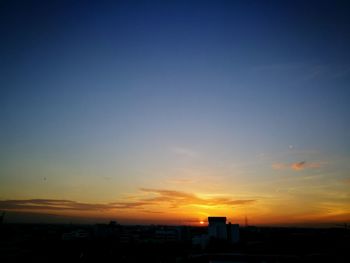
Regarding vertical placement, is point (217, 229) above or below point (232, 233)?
above

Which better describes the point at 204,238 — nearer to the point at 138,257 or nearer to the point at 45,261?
the point at 138,257

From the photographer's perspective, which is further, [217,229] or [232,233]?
[232,233]

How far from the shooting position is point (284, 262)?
119 ft

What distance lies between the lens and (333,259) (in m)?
40.0

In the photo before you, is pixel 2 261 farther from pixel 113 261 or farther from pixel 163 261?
pixel 163 261

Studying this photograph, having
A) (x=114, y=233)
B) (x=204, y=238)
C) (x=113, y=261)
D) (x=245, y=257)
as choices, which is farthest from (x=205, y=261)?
(x=114, y=233)

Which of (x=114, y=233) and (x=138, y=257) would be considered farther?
(x=114, y=233)

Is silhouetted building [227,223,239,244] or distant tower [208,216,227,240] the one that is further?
silhouetted building [227,223,239,244]

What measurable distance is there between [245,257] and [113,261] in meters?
19.0

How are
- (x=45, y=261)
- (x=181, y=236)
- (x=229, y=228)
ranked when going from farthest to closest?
(x=181, y=236) < (x=229, y=228) < (x=45, y=261)

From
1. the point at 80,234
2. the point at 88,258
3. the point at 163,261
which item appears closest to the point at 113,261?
the point at 88,258

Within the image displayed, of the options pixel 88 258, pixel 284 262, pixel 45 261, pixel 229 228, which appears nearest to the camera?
pixel 284 262

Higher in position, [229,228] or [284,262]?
[229,228]

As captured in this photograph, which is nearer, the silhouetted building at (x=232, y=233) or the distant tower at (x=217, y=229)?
the distant tower at (x=217, y=229)
